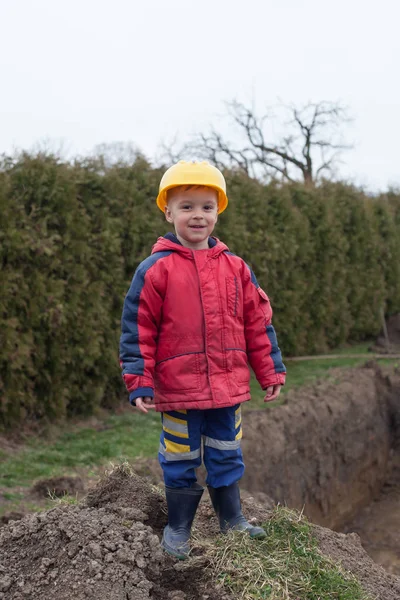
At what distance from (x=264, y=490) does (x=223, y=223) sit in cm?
441

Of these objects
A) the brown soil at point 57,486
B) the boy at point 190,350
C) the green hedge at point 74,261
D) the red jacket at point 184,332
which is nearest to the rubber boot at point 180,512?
the boy at point 190,350

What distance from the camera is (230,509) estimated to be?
2986 mm

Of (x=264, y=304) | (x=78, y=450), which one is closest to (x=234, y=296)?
(x=264, y=304)

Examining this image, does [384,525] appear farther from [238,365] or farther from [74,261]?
[238,365]

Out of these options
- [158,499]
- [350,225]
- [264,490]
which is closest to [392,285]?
[350,225]

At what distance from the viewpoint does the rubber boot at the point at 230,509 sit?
2945 millimetres

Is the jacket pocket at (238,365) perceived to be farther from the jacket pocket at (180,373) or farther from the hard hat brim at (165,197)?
the hard hat brim at (165,197)

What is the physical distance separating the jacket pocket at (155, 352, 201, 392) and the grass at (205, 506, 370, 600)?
71 centimetres

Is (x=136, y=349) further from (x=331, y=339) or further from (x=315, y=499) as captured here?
(x=331, y=339)

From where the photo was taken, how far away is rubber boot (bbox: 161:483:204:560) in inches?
113

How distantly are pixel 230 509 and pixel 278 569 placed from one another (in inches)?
16.0

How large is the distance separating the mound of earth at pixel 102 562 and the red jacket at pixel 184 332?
57 cm

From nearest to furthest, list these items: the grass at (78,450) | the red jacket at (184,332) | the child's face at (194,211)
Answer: the red jacket at (184,332), the child's face at (194,211), the grass at (78,450)

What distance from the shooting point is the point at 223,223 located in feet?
31.7
